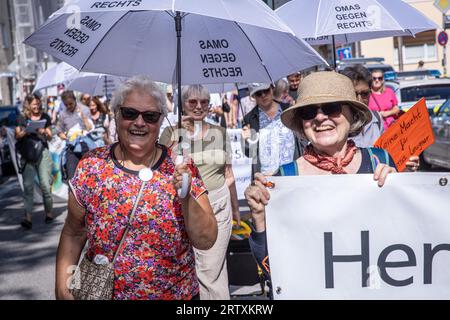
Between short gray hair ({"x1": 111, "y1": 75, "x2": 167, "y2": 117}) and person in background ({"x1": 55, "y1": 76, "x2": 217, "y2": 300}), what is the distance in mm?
69

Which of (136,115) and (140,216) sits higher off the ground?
(136,115)

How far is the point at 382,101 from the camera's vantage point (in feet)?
32.2

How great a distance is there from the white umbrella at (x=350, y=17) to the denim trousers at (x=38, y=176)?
5.40 meters

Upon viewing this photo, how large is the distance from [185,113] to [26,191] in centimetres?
483

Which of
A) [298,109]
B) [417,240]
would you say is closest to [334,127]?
[298,109]

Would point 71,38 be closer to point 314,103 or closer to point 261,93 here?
point 314,103

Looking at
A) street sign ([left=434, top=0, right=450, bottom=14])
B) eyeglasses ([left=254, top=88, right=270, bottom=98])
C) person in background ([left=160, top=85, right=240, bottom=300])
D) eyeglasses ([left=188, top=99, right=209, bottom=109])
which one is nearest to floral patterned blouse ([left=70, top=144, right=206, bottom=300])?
person in background ([left=160, top=85, right=240, bottom=300])

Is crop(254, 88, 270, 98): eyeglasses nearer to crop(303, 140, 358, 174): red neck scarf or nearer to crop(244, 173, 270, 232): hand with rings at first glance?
crop(303, 140, 358, 174): red neck scarf

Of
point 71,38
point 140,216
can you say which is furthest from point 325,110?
point 71,38

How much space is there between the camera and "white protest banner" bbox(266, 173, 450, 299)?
9.53 ft

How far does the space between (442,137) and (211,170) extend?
8.57m
